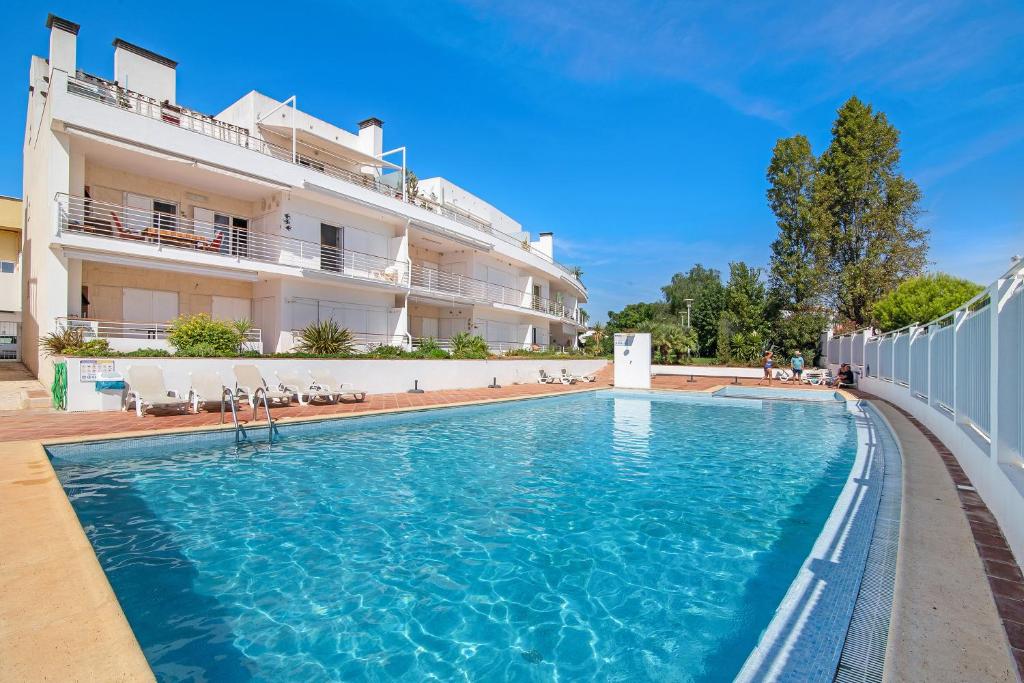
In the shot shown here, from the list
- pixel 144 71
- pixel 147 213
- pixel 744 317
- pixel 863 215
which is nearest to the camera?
pixel 147 213

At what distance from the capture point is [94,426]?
8188 mm

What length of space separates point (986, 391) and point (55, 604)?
23.2ft

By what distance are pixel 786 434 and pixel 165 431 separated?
11.8m

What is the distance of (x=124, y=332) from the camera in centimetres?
1353

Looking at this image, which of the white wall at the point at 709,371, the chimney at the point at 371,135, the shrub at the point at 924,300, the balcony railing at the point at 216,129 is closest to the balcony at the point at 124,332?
the balcony railing at the point at 216,129

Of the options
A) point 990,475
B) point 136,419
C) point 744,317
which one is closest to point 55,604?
point 990,475

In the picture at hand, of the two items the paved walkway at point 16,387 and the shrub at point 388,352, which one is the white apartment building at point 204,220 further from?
the shrub at point 388,352

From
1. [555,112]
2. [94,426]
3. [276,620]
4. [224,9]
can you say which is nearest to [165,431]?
[94,426]

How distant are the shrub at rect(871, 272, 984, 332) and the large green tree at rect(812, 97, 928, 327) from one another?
16.0 feet

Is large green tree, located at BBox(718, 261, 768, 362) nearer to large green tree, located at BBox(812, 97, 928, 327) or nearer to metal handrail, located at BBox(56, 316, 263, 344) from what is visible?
large green tree, located at BBox(812, 97, 928, 327)

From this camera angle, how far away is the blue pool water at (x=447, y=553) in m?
3.04

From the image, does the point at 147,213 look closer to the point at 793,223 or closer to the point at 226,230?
the point at 226,230

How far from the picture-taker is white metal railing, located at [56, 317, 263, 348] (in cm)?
1167

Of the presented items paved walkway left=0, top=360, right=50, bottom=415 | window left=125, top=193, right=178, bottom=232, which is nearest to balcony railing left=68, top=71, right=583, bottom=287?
window left=125, top=193, right=178, bottom=232
